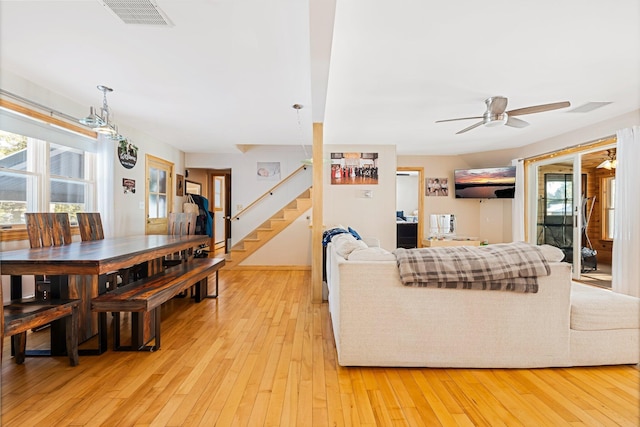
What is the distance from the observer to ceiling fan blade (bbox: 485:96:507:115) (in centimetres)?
368

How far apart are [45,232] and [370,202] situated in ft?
16.2

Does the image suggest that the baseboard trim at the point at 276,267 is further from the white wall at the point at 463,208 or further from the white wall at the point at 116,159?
the white wall at the point at 463,208

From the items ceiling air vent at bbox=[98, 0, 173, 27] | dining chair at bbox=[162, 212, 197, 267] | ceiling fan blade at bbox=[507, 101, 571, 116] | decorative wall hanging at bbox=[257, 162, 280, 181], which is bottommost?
dining chair at bbox=[162, 212, 197, 267]

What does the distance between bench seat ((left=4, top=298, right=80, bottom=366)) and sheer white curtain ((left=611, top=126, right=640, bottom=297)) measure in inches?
232

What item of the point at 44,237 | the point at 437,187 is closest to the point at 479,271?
the point at 44,237

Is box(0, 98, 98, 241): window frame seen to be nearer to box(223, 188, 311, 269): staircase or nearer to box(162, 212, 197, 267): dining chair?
box(162, 212, 197, 267): dining chair

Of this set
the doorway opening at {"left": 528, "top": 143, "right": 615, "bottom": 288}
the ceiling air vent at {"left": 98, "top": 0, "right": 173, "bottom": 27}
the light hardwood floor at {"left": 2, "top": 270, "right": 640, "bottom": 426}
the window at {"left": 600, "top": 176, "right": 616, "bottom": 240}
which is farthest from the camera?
the window at {"left": 600, "top": 176, "right": 616, "bottom": 240}

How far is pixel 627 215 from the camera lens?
4043 mm

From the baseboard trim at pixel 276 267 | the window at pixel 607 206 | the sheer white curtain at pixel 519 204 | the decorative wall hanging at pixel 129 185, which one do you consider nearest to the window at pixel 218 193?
the baseboard trim at pixel 276 267

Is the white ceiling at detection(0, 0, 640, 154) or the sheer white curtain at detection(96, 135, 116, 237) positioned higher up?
the white ceiling at detection(0, 0, 640, 154)

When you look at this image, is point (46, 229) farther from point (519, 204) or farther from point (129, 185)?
point (519, 204)

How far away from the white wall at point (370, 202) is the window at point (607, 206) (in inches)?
188

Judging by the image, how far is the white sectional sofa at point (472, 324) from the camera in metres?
2.20

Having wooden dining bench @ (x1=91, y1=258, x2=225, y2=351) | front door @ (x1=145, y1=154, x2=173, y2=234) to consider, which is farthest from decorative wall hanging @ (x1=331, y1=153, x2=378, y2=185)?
wooden dining bench @ (x1=91, y1=258, x2=225, y2=351)
